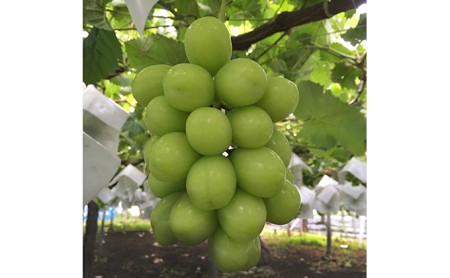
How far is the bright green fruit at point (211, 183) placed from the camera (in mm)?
505

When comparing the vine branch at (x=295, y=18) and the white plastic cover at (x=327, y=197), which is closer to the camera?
the vine branch at (x=295, y=18)

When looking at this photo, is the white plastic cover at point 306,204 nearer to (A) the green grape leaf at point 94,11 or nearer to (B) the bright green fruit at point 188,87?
(A) the green grape leaf at point 94,11

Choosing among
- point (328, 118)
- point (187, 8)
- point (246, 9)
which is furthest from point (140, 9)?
point (246, 9)

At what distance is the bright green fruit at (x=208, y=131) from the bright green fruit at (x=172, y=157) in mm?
24

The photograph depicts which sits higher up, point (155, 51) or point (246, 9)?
point (246, 9)

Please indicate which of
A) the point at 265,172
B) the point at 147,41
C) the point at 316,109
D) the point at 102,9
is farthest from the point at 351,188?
the point at 265,172

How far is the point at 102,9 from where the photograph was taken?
3.25 feet

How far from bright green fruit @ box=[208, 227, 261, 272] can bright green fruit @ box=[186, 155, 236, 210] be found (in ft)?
0.22

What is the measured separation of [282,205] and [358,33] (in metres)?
1.22

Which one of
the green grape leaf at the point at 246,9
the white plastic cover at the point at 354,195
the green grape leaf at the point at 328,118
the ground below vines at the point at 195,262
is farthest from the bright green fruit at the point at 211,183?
the ground below vines at the point at 195,262

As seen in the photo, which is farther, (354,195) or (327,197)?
(327,197)

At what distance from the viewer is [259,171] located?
522mm

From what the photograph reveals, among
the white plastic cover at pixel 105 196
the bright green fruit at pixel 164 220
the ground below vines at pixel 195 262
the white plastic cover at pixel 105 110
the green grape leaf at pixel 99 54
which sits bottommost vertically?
the ground below vines at pixel 195 262

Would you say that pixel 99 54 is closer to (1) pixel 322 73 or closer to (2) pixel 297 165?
(2) pixel 297 165
